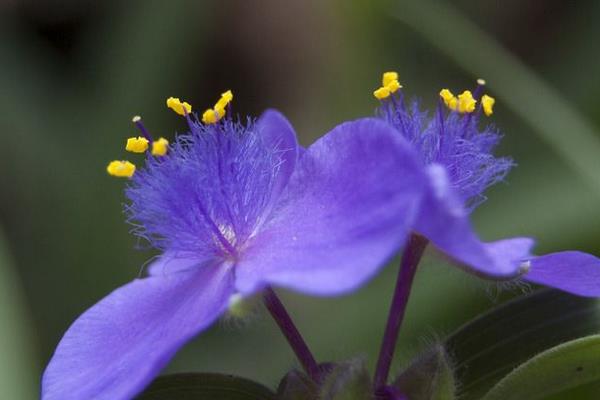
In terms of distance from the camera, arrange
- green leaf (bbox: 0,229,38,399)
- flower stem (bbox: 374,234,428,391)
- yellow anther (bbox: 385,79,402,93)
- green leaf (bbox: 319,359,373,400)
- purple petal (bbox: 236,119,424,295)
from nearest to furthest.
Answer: purple petal (bbox: 236,119,424,295) → green leaf (bbox: 319,359,373,400) → flower stem (bbox: 374,234,428,391) → yellow anther (bbox: 385,79,402,93) → green leaf (bbox: 0,229,38,399)

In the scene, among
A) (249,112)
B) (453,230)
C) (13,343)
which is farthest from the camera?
(249,112)

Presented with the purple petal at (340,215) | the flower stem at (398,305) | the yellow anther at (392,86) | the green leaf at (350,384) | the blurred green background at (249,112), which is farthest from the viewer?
the blurred green background at (249,112)

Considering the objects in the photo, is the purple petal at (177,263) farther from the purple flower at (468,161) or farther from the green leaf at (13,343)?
the green leaf at (13,343)

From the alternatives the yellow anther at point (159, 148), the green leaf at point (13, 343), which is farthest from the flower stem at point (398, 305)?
the green leaf at point (13, 343)

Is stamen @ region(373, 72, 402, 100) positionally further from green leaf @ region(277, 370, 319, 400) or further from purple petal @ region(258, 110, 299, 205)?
green leaf @ region(277, 370, 319, 400)

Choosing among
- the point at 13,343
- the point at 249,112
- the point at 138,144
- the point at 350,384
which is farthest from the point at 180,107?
the point at 249,112

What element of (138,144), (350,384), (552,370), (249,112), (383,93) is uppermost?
(249,112)

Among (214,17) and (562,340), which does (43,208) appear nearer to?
(214,17)

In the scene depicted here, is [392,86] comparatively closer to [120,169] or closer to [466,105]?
[466,105]

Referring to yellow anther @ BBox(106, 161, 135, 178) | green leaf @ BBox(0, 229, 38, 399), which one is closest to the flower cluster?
yellow anther @ BBox(106, 161, 135, 178)
